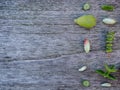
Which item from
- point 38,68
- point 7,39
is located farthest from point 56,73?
point 7,39

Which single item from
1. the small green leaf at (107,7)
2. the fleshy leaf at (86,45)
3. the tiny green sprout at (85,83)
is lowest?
the tiny green sprout at (85,83)

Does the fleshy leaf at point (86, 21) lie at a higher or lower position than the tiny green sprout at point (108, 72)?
higher

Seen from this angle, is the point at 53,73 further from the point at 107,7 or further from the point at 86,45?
the point at 107,7

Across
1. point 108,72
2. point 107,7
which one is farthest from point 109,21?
point 108,72

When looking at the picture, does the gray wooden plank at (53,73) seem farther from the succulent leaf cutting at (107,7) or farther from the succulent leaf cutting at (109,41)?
the succulent leaf cutting at (107,7)

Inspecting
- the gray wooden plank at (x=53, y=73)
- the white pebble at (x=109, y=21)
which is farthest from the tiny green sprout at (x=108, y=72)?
the white pebble at (x=109, y=21)

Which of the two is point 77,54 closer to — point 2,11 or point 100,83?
point 100,83
